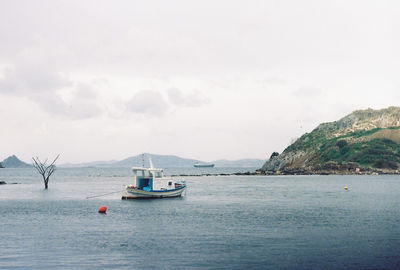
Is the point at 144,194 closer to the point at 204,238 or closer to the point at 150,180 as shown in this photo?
the point at 150,180

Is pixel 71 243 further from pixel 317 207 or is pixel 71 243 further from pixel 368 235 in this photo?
pixel 317 207

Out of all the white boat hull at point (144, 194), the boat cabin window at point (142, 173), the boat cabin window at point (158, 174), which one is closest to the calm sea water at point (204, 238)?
Result: the boat cabin window at point (142, 173)

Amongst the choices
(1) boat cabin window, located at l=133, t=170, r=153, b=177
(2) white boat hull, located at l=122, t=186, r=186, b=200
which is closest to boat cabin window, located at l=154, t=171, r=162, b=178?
(1) boat cabin window, located at l=133, t=170, r=153, b=177

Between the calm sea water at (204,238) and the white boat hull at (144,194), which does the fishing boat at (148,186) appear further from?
the calm sea water at (204,238)

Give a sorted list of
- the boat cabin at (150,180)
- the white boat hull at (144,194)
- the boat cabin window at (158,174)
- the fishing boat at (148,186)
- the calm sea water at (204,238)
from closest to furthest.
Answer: the calm sea water at (204,238) → the boat cabin at (150,180) → the fishing boat at (148,186) → the white boat hull at (144,194) → the boat cabin window at (158,174)

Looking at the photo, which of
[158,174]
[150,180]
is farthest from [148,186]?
[158,174]

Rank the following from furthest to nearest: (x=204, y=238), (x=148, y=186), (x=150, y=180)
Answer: (x=148, y=186) → (x=150, y=180) → (x=204, y=238)

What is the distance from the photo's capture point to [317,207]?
81.1 metres

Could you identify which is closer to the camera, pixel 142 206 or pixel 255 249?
pixel 255 249

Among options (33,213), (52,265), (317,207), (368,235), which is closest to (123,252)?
(52,265)

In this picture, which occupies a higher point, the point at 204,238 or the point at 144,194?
the point at 144,194

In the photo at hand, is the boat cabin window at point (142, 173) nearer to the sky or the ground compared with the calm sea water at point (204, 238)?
nearer to the sky

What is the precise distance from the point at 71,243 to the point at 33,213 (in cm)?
3517

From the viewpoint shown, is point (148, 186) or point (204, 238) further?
point (148, 186)
